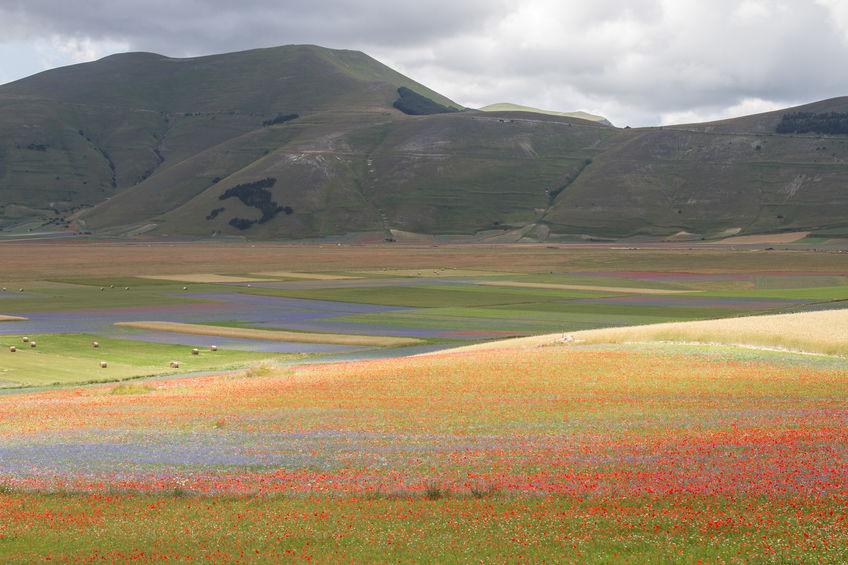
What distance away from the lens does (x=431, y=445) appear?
2798cm

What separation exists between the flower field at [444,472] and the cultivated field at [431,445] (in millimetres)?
83

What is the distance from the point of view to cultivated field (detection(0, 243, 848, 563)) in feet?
60.4

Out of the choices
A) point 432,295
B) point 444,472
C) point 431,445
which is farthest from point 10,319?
point 444,472

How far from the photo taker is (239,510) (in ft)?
70.2

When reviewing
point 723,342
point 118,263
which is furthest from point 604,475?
point 118,263

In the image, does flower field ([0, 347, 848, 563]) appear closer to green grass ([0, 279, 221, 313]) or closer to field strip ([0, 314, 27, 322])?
field strip ([0, 314, 27, 322])

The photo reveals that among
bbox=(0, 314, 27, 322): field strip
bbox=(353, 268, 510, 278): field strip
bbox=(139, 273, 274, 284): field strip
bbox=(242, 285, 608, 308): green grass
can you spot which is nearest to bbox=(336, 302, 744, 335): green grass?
bbox=(242, 285, 608, 308): green grass

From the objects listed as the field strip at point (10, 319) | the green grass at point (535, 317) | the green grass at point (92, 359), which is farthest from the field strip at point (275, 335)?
the green grass at point (535, 317)

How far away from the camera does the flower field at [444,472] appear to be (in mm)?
18141

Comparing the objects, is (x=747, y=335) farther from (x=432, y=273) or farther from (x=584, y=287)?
(x=432, y=273)

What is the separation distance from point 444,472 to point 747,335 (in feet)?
135

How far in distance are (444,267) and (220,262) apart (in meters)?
43.5

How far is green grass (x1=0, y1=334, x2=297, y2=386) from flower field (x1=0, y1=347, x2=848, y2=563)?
1632 centimetres

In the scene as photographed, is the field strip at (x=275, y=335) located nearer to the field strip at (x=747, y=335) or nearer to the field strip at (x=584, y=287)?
the field strip at (x=747, y=335)
